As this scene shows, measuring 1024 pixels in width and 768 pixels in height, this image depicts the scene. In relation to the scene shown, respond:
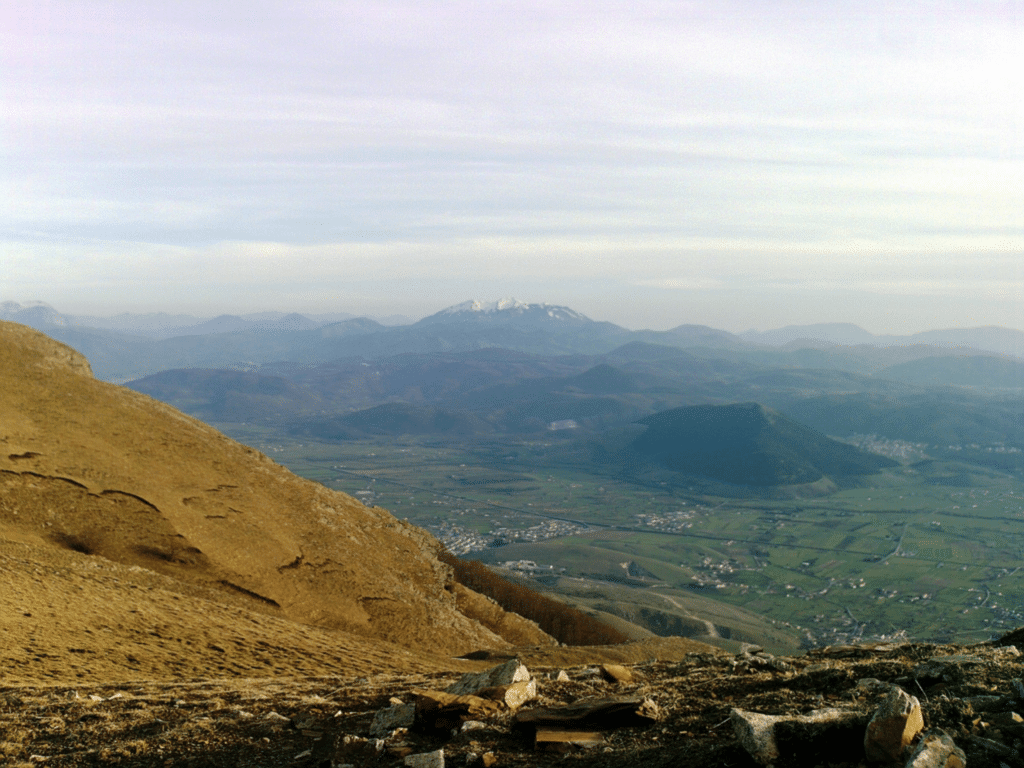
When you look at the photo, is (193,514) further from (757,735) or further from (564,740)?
(757,735)

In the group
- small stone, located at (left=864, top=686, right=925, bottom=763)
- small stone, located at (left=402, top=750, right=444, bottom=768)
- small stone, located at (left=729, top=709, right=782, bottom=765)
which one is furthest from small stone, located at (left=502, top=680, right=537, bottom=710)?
small stone, located at (left=864, top=686, right=925, bottom=763)

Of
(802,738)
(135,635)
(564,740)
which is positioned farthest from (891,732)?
(135,635)

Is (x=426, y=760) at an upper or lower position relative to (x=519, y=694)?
upper

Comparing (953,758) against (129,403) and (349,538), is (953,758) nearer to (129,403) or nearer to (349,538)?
(349,538)

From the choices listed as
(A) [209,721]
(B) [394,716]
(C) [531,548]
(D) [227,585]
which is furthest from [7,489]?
(C) [531,548]

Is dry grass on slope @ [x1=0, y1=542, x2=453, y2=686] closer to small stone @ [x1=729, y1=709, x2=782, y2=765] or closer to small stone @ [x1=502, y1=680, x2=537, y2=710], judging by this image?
small stone @ [x1=502, y1=680, x2=537, y2=710]

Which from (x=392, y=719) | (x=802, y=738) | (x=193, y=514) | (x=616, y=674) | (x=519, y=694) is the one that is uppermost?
(x=802, y=738)

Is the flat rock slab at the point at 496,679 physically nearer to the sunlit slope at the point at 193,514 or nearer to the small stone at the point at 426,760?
the small stone at the point at 426,760

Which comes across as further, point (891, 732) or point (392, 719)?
point (392, 719)
